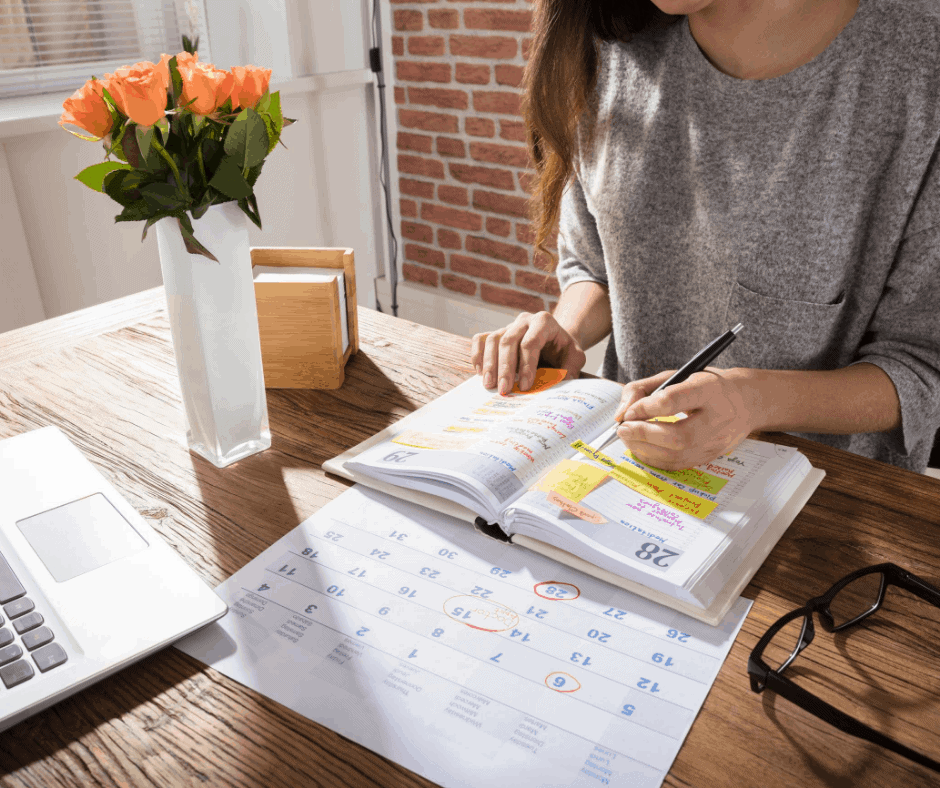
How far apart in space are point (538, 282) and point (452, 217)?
0.40 m

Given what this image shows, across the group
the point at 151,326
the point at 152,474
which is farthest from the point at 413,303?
the point at 152,474

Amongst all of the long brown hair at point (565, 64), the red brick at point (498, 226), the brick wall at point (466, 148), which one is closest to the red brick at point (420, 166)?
the brick wall at point (466, 148)

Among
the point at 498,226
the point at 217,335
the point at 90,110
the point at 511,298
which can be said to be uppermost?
the point at 90,110

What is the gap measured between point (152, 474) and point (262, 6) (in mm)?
2016

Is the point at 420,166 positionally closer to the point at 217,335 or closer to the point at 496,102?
the point at 496,102

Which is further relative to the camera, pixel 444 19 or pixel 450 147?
pixel 450 147

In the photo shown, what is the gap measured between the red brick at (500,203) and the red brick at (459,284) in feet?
0.89

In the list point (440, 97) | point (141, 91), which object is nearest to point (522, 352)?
point (141, 91)

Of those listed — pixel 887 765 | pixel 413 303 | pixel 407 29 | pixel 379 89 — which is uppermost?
pixel 407 29

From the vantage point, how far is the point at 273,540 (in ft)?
2.14

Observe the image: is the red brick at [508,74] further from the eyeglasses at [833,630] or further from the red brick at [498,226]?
the eyeglasses at [833,630]

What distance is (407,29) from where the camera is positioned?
2.39m

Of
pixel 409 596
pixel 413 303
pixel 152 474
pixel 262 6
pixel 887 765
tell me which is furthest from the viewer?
pixel 413 303

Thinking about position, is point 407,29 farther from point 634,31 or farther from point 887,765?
point 887,765
